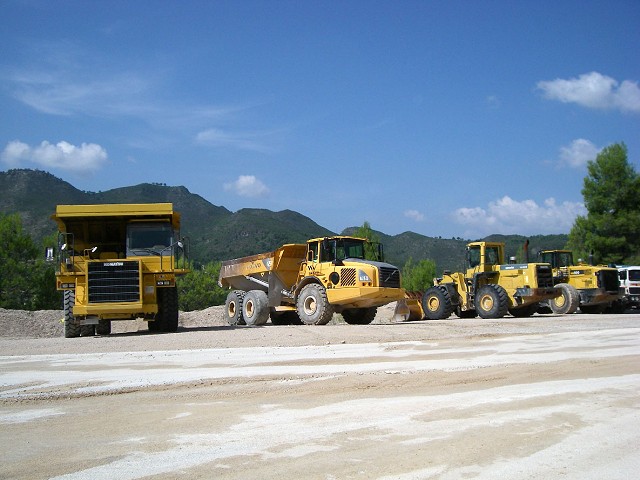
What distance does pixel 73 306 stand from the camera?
1720 cm

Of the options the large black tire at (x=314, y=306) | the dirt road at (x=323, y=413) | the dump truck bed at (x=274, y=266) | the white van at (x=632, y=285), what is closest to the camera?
the dirt road at (x=323, y=413)

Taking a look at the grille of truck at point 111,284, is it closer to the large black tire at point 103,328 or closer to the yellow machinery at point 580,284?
the large black tire at point 103,328

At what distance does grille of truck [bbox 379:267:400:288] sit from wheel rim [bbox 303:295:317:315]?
8.00ft

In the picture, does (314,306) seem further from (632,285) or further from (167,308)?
(632,285)

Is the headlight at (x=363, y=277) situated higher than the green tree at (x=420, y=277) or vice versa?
the green tree at (x=420, y=277)

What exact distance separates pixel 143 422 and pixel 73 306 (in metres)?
11.5

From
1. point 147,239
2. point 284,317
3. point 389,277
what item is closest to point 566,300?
point 389,277

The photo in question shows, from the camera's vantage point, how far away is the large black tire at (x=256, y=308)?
73.9 ft

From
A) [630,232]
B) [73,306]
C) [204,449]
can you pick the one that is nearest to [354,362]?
[204,449]

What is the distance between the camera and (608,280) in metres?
29.3

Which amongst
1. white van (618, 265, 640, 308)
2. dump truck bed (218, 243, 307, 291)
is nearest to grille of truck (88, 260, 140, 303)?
dump truck bed (218, 243, 307, 291)

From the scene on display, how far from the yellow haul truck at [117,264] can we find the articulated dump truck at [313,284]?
451 centimetres

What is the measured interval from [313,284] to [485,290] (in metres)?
7.29

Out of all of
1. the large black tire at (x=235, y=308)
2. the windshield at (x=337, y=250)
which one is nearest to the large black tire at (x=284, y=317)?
the large black tire at (x=235, y=308)
